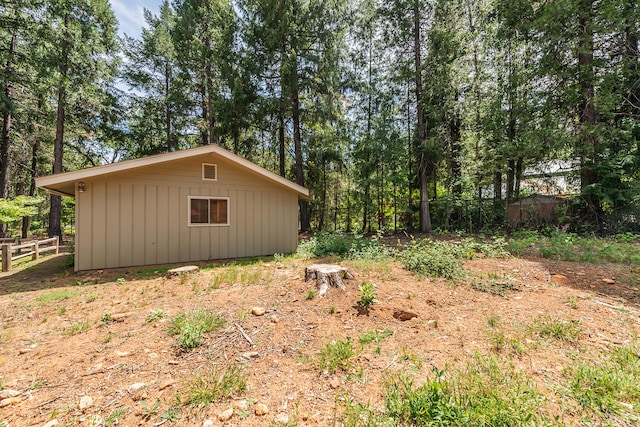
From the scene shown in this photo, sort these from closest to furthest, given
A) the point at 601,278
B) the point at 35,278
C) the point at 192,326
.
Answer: the point at 192,326, the point at 601,278, the point at 35,278

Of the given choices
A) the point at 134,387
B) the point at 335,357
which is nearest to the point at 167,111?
the point at 134,387

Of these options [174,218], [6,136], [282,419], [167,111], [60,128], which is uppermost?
[167,111]

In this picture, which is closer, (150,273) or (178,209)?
(150,273)

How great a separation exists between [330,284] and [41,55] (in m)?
13.9

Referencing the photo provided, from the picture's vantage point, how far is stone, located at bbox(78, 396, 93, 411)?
5.68ft

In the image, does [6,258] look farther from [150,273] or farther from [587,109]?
[587,109]

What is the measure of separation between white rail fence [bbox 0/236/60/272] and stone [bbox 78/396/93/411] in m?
7.21

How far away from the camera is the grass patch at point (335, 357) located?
212 cm

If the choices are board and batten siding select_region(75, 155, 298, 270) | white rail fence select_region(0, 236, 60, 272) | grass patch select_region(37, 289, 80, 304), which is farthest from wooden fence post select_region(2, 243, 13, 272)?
grass patch select_region(37, 289, 80, 304)

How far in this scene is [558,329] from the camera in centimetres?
254

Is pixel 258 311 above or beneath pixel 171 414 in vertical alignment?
above

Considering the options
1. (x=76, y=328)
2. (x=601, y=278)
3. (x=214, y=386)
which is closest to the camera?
(x=214, y=386)

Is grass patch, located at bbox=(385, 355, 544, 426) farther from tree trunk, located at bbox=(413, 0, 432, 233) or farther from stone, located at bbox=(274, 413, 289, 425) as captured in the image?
tree trunk, located at bbox=(413, 0, 432, 233)

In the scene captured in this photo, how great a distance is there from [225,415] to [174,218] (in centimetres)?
598
